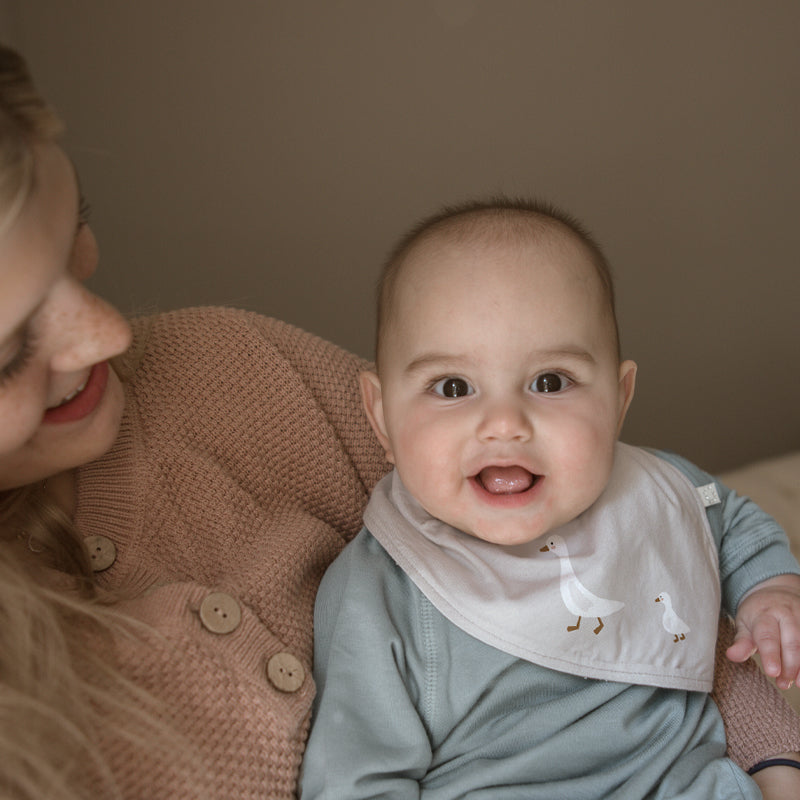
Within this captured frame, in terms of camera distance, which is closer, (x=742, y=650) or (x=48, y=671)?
(x=48, y=671)

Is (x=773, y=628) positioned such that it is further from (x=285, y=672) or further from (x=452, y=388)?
(x=285, y=672)

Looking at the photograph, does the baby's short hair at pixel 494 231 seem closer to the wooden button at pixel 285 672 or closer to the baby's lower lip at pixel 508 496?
the baby's lower lip at pixel 508 496

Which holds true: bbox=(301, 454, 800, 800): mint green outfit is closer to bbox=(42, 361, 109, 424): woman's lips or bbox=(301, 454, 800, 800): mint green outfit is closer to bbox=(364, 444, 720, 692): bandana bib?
bbox=(364, 444, 720, 692): bandana bib

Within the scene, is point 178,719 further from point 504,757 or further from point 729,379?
point 729,379

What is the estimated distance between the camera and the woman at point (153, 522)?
2.60 ft

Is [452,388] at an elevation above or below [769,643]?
above

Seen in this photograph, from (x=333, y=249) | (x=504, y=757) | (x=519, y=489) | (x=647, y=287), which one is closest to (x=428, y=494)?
(x=519, y=489)

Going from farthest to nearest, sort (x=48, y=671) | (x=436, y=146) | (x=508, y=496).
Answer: (x=436, y=146), (x=508, y=496), (x=48, y=671)

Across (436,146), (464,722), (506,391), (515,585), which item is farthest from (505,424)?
(436,146)

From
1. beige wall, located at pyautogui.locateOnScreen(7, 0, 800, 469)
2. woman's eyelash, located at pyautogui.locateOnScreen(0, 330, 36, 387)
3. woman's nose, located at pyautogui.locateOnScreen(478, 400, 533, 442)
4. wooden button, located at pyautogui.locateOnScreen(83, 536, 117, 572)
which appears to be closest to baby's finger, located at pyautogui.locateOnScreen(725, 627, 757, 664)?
woman's nose, located at pyautogui.locateOnScreen(478, 400, 533, 442)

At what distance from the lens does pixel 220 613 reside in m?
0.96

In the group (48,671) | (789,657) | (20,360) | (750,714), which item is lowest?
(750,714)

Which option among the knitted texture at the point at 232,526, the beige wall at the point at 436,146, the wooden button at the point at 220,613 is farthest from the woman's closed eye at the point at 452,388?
the beige wall at the point at 436,146

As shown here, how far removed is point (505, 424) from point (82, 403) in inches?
18.1
